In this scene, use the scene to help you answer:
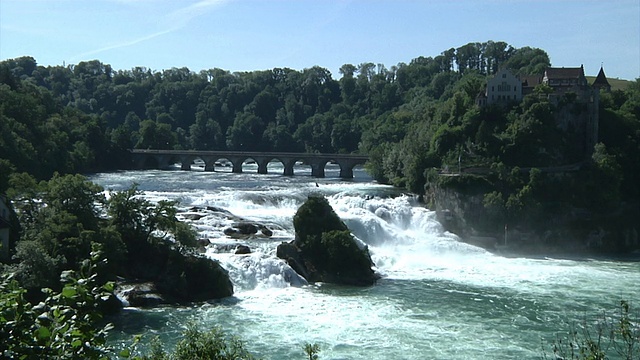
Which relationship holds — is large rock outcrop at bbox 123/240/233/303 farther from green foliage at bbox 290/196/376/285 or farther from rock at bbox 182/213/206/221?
rock at bbox 182/213/206/221

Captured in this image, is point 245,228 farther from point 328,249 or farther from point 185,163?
point 185,163

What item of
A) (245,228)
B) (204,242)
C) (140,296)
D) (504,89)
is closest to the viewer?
(140,296)

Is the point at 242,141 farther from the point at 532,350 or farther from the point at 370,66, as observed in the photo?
the point at 532,350

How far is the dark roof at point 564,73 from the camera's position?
213 ft

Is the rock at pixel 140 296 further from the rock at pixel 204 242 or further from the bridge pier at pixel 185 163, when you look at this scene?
the bridge pier at pixel 185 163

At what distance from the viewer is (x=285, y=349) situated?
85.3ft

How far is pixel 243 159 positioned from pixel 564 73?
154 feet

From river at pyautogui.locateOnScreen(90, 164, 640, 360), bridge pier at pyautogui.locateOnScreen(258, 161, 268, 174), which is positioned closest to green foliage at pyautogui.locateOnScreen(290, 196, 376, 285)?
river at pyautogui.locateOnScreen(90, 164, 640, 360)

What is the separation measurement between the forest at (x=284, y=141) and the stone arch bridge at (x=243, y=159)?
3.90 meters

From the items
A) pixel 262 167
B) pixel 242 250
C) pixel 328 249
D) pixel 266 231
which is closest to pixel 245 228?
pixel 266 231

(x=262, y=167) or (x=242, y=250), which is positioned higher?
(x=262, y=167)

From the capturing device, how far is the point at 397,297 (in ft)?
113

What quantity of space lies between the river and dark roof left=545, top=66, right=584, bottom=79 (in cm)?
2076

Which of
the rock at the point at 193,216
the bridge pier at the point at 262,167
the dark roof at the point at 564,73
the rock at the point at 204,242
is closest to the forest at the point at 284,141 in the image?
the dark roof at the point at 564,73
